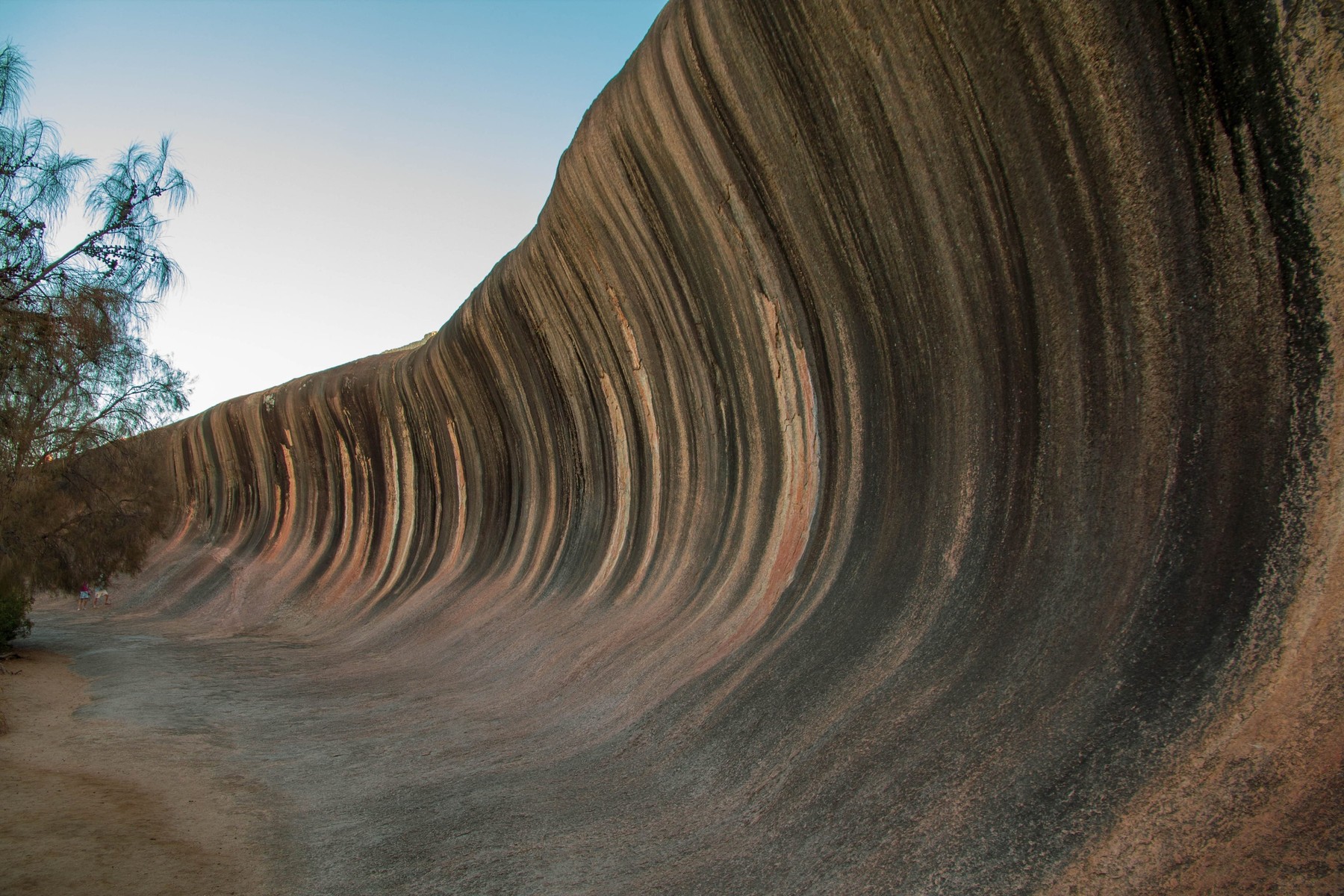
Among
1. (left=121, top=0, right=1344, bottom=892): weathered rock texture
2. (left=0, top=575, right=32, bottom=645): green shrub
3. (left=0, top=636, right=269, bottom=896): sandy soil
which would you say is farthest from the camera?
(left=0, top=575, right=32, bottom=645): green shrub

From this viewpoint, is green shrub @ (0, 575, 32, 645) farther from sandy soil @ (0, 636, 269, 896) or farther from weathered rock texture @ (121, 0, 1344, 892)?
weathered rock texture @ (121, 0, 1344, 892)

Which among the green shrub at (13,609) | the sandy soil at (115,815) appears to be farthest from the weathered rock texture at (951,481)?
the green shrub at (13,609)

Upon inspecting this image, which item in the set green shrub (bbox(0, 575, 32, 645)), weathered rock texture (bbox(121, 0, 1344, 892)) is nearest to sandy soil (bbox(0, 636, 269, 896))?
weathered rock texture (bbox(121, 0, 1344, 892))

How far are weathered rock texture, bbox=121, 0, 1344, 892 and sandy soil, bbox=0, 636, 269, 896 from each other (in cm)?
87

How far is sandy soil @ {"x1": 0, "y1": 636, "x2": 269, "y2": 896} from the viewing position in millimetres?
3523

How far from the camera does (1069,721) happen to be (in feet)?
9.33

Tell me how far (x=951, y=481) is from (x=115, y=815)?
162 inches

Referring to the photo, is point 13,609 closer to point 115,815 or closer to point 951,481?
point 115,815

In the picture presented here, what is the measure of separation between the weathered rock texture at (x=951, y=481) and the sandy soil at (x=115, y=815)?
2.86 ft

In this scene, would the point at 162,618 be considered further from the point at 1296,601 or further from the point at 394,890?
the point at 1296,601

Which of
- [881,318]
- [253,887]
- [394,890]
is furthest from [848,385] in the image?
[253,887]

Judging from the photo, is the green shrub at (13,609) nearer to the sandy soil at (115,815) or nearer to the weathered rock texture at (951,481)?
the sandy soil at (115,815)

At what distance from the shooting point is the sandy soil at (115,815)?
352cm

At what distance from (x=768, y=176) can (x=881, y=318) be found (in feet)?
3.84
